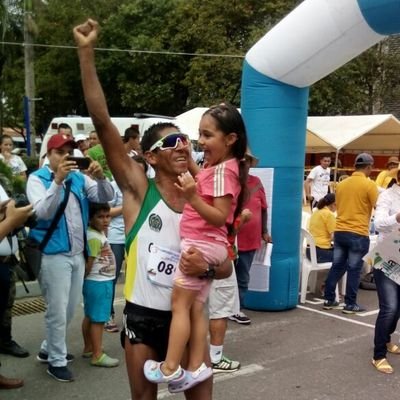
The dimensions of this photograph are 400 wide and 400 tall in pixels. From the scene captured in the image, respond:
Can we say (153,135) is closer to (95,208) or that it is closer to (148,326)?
(148,326)

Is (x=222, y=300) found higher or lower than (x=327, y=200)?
lower

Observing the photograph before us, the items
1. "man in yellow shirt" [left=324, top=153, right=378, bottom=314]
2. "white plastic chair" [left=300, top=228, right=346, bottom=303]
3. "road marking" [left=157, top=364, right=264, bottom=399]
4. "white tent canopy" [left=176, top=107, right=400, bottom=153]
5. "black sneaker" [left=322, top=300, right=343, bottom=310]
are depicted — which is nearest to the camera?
"road marking" [left=157, top=364, right=264, bottom=399]

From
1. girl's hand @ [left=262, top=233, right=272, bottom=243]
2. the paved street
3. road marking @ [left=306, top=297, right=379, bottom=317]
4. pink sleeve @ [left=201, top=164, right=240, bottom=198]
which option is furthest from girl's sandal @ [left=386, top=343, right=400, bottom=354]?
pink sleeve @ [left=201, top=164, right=240, bottom=198]

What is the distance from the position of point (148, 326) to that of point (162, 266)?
0.27 m

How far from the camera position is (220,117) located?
262 cm

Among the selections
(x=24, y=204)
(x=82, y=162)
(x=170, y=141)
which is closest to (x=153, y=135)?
(x=170, y=141)

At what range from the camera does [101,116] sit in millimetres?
2441

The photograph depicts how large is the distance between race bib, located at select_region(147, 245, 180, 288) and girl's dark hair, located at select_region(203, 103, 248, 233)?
0.43m

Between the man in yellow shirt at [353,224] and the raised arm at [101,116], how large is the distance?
4.30 m

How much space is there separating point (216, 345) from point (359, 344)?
165 centimetres

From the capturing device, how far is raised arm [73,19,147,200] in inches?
94.7

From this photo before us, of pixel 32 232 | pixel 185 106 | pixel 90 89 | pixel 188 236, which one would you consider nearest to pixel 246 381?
pixel 32 232

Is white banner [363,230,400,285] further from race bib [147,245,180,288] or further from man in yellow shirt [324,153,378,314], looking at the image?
race bib [147,245,180,288]

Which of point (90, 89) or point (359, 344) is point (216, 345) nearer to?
point (359, 344)
